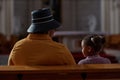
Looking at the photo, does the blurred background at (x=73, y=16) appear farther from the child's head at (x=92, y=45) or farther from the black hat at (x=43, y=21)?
the black hat at (x=43, y=21)

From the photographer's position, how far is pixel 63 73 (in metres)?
2.33

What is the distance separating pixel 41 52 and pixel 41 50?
16mm

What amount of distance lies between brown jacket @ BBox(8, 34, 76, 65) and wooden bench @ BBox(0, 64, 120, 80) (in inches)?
9.2

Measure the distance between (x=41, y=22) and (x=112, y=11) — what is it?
8900 mm

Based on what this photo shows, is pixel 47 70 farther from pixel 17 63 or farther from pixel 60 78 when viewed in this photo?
pixel 17 63

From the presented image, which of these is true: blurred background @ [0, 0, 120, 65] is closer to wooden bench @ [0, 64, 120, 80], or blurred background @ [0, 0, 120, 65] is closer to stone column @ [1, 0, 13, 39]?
stone column @ [1, 0, 13, 39]

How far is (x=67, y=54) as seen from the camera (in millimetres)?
2641

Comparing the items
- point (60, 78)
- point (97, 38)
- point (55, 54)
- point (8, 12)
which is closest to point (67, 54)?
point (55, 54)

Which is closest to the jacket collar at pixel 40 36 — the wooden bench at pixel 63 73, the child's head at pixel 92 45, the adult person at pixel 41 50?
the adult person at pixel 41 50

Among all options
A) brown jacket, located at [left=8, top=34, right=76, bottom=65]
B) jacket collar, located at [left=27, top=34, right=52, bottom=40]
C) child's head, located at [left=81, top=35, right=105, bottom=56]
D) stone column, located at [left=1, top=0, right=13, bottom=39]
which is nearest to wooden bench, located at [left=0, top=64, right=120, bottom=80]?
brown jacket, located at [left=8, top=34, right=76, bottom=65]

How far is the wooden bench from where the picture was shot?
229cm

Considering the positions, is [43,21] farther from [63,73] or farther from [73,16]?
[73,16]

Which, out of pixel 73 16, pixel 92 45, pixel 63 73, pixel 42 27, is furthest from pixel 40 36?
pixel 73 16

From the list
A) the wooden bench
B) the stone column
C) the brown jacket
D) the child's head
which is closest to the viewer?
the wooden bench
